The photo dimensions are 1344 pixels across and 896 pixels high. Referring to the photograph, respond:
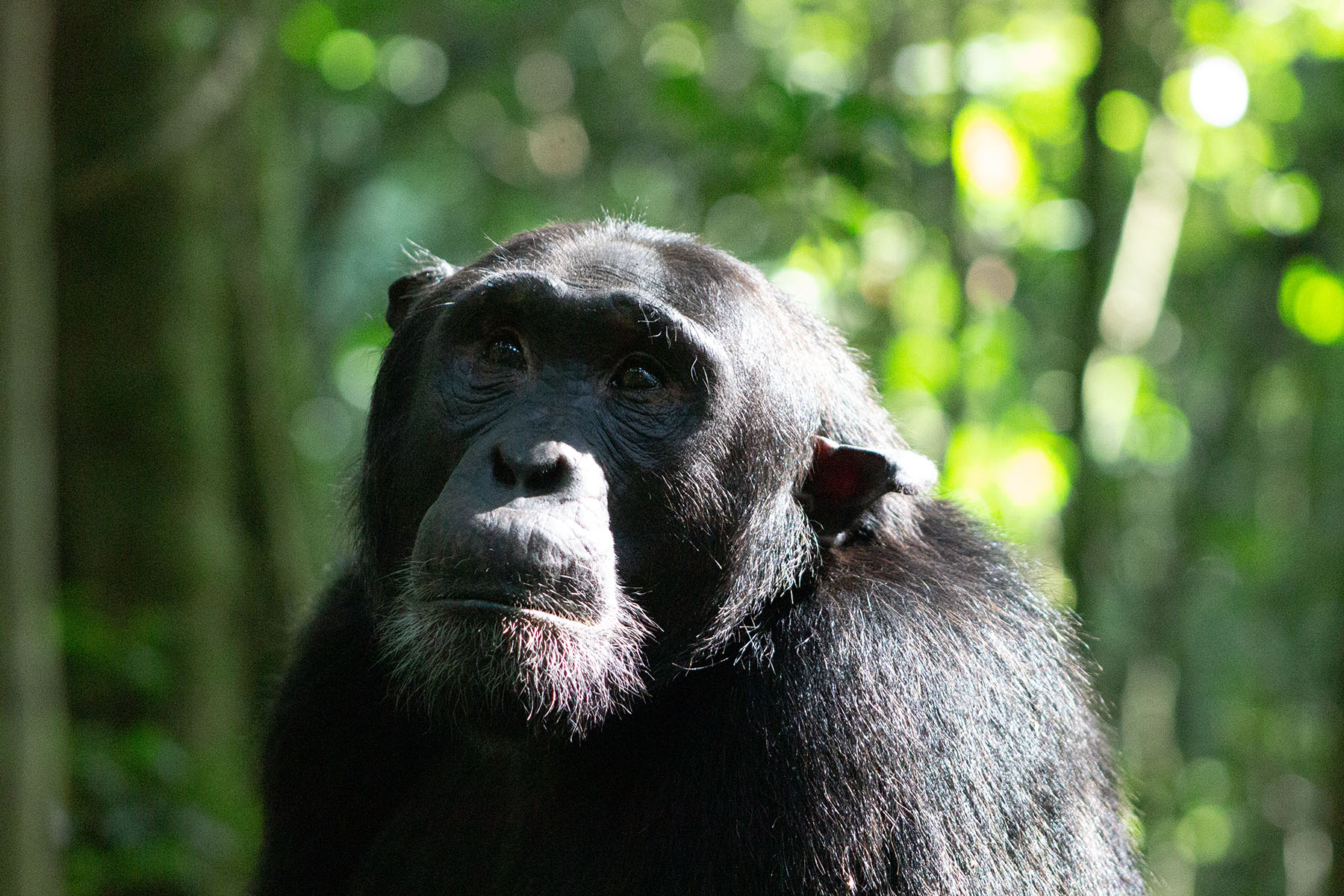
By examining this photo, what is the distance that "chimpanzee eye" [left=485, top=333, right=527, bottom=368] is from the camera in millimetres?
4078

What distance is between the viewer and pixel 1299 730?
17141 millimetres

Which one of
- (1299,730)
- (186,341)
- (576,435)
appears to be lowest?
(1299,730)

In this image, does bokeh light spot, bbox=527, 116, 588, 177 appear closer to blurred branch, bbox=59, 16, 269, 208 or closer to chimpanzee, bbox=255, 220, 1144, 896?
blurred branch, bbox=59, 16, 269, 208

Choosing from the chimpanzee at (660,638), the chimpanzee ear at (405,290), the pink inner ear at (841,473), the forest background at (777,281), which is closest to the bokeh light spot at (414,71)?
the forest background at (777,281)

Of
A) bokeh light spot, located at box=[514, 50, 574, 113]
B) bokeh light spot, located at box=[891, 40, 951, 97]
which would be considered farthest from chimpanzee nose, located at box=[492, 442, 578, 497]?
bokeh light spot, located at box=[514, 50, 574, 113]

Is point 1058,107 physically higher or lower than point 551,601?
higher

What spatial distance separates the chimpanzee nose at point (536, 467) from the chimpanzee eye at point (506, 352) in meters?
0.49

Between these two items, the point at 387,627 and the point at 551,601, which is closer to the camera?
the point at 551,601

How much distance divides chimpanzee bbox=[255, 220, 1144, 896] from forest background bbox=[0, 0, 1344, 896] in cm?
76

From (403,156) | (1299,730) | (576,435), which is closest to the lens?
(576,435)

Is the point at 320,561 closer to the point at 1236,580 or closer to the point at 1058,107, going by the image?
the point at 1058,107

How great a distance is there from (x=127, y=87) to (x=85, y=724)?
12.5 ft

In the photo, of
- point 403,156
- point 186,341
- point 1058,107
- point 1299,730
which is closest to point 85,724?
point 186,341

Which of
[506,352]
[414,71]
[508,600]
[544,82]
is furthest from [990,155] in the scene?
[414,71]
